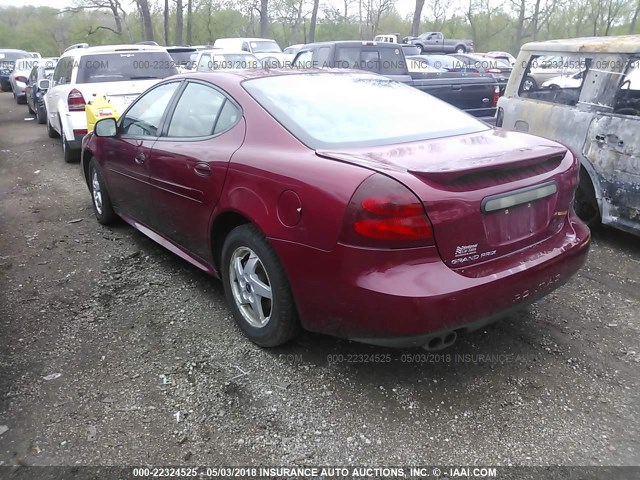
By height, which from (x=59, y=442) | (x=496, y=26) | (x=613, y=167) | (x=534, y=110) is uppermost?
(x=496, y=26)

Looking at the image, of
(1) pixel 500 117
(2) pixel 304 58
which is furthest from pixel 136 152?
(2) pixel 304 58

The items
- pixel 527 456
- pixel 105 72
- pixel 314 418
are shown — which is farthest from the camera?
pixel 105 72

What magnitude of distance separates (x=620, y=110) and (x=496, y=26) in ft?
164

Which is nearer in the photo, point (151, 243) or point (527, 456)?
point (527, 456)

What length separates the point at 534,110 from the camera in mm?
5465

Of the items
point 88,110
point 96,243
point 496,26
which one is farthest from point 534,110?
point 496,26

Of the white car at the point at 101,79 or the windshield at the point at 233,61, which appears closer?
the white car at the point at 101,79

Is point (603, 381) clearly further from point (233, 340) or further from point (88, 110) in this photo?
point (88, 110)

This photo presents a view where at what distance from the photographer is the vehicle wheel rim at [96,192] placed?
5.42 meters

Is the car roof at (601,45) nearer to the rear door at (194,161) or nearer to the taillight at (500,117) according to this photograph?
the taillight at (500,117)

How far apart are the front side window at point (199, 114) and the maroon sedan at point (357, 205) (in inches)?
0.5

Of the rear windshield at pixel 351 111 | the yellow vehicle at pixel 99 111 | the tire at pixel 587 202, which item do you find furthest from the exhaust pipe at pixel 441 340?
the yellow vehicle at pixel 99 111

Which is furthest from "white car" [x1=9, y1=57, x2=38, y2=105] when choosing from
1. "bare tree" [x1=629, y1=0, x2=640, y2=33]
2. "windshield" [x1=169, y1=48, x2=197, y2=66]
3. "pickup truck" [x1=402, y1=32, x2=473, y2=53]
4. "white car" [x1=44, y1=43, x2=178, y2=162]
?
"bare tree" [x1=629, y1=0, x2=640, y2=33]

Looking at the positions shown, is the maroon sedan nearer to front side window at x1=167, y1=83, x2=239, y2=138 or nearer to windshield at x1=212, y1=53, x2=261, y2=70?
front side window at x1=167, y1=83, x2=239, y2=138
